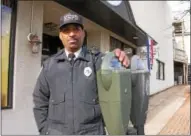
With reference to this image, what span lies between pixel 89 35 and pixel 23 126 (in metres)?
3.37

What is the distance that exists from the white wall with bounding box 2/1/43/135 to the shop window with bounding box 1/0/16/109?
0.08 m

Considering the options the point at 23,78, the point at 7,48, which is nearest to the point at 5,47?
the point at 7,48

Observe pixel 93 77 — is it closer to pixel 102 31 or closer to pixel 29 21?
pixel 29 21

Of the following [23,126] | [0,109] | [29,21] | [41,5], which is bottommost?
[23,126]

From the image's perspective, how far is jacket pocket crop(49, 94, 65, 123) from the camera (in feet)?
7.20

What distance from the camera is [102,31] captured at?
25.6ft

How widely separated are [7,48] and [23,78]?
0.58 metres

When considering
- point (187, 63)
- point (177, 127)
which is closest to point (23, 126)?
point (177, 127)

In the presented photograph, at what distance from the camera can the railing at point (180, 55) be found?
82.4 feet

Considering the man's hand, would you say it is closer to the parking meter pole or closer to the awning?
the parking meter pole

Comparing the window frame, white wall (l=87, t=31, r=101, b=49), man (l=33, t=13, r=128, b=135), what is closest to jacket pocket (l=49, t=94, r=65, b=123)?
man (l=33, t=13, r=128, b=135)

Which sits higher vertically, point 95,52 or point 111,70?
point 95,52

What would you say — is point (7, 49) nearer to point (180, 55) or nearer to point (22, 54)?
point (22, 54)

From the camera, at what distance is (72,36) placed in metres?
2.20
